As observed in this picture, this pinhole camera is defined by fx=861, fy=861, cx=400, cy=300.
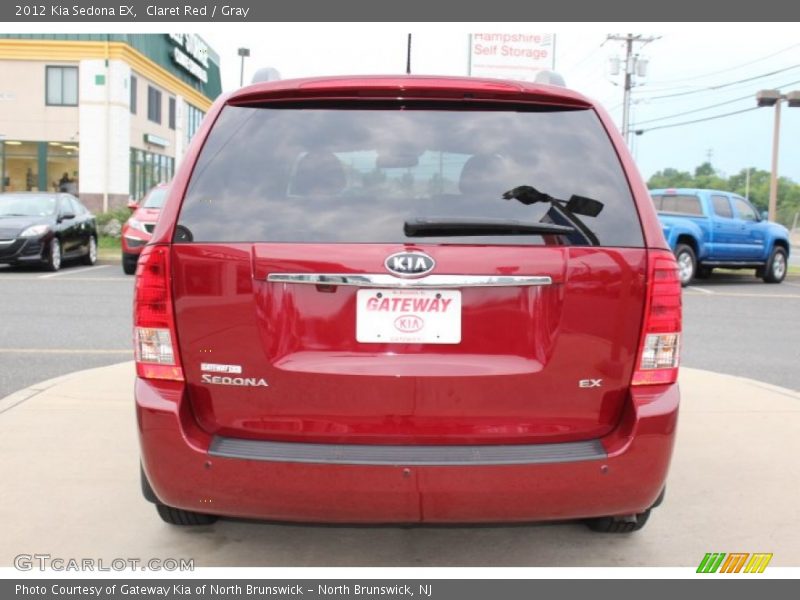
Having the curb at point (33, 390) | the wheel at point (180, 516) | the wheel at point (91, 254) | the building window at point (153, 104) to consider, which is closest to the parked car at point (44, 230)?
the wheel at point (91, 254)

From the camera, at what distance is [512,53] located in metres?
24.5

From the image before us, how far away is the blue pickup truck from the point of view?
55.3 feet

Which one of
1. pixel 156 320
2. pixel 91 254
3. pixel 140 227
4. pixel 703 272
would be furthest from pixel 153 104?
pixel 156 320

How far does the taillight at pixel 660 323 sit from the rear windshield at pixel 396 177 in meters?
0.13

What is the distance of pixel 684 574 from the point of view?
338 cm

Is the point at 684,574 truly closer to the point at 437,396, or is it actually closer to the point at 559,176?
the point at 437,396

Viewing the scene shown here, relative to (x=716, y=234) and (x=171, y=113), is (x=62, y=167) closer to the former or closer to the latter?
(x=171, y=113)

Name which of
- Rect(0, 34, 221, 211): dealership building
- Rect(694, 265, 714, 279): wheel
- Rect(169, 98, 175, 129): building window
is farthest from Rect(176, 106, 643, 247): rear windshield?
Rect(169, 98, 175, 129): building window

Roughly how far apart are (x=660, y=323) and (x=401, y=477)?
1.03m

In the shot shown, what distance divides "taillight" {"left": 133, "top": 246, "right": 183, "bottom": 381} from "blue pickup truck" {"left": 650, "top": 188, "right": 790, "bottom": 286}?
14802 mm

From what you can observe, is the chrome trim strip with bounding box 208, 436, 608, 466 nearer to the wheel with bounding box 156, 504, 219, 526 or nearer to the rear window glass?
the wheel with bounding box 156, 504, 219, 526
